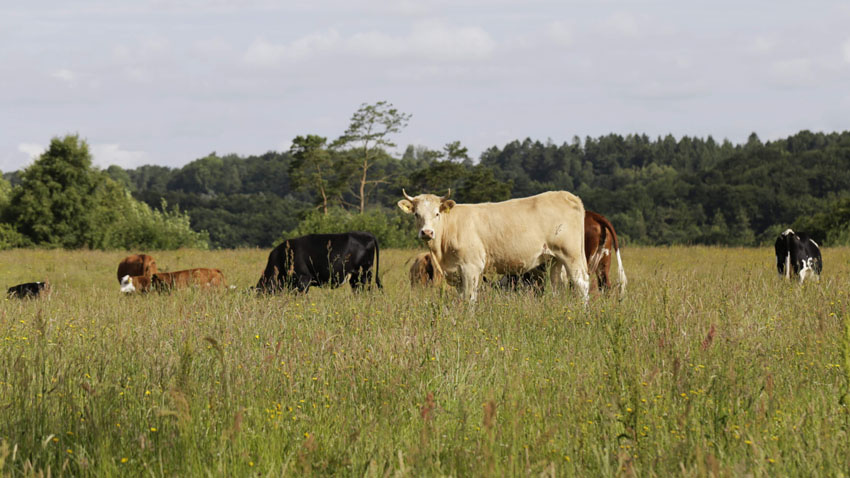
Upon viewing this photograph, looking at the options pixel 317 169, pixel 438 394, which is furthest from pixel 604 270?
pixel 317 169

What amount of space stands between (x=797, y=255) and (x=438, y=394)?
11.0 m

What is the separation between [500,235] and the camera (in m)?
10.6

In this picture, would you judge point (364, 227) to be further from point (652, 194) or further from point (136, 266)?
point (652, 194)

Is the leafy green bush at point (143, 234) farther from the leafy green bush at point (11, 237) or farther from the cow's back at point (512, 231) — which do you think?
the cow's back at point (512, 231)

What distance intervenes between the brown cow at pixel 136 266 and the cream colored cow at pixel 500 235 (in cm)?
1019

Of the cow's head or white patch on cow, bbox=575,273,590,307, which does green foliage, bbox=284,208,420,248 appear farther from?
the cow's head

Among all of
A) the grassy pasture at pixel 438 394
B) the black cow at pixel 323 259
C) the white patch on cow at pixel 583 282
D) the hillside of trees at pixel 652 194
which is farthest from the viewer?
the hillside of trees at pixel 652 194

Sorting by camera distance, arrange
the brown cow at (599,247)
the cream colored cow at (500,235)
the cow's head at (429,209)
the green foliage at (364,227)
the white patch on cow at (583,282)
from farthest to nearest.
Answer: the green foliage at (364,227) → the brown cow at (599,247) → the white patch on cow at (583,282) → the cream colored cow at (500,235) → the cow's head at (429,209)

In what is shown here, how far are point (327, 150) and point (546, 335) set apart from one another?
67.3 meters

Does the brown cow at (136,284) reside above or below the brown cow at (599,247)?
below

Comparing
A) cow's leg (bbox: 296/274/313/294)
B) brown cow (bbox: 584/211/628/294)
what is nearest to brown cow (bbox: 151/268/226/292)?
cow's leg (bbox: 296/274/313/294)

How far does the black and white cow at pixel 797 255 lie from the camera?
44.6ft

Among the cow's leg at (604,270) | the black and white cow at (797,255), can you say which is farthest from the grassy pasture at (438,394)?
the black and white cow at (797,255)

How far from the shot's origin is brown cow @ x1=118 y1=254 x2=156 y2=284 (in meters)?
18.5
